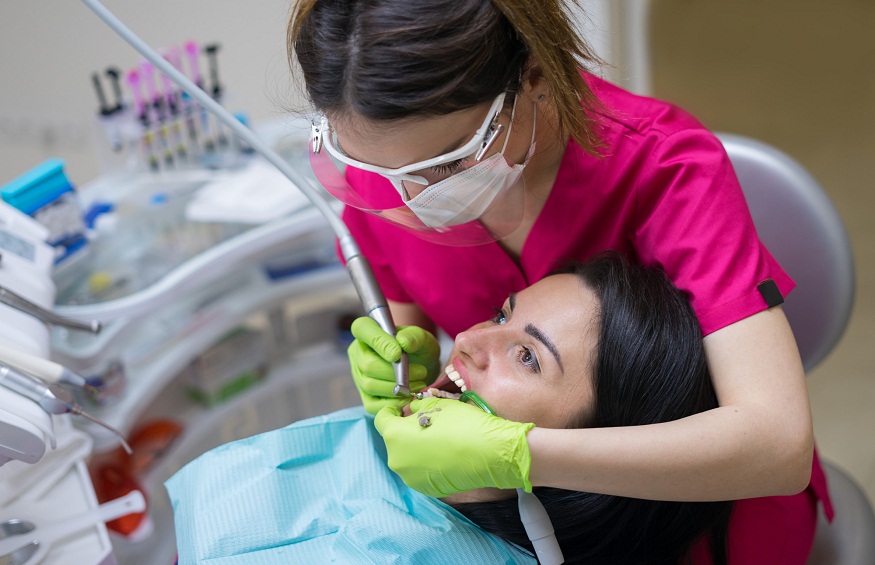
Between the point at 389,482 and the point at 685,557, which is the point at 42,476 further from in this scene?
the point at 685,557

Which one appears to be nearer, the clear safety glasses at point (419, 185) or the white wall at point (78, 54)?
the clear safety glasses at point (419, 185)

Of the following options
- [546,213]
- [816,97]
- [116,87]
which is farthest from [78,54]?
[816,97]

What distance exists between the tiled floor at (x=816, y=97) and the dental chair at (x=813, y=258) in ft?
3.25

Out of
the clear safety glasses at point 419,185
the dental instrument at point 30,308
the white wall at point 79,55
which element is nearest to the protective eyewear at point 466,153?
the clear safety glasses at point 419,185

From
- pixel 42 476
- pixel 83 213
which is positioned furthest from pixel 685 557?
pixel 83 213

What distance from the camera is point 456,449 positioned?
3.03ft

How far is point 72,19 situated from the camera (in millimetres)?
2520

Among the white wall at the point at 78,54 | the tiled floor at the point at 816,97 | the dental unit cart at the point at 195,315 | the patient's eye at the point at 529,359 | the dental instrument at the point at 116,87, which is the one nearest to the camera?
the patient's eye at the point at 529,359

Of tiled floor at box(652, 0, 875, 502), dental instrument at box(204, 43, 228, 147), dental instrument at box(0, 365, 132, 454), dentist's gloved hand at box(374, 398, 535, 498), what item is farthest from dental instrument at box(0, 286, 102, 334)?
tiled floor at box(652, 0, 875, 502)

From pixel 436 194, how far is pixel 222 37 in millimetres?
2004

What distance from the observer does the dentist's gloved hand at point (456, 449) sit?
0.89 metres

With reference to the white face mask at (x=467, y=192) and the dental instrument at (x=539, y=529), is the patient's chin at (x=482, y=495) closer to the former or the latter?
the dental instrument at (x=539, y=529)

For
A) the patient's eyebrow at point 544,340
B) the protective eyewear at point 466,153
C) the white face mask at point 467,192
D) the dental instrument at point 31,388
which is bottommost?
the patient's eyebrow at point 544,340

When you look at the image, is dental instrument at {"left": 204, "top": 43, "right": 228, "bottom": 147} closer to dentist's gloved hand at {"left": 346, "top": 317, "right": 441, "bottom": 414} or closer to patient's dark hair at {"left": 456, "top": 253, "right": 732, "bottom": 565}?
dentist's gloved hand at {"left": 346, "top": 317, "right": 441, "bottom": 414}
